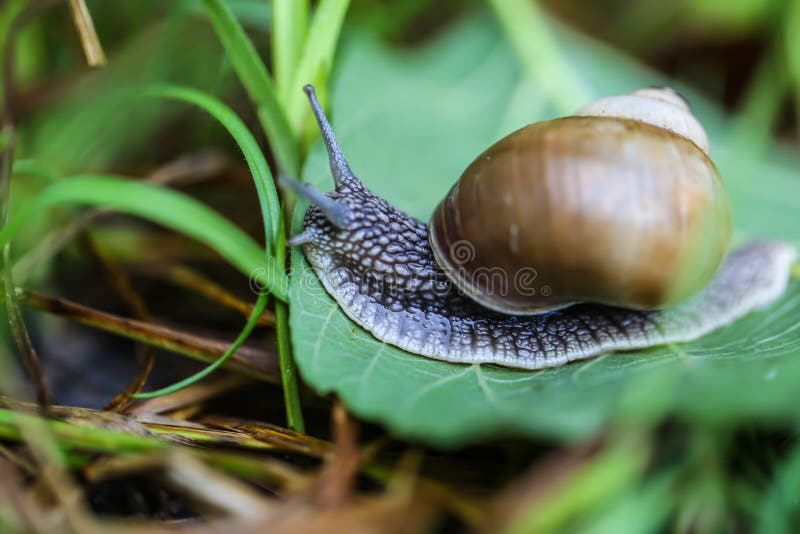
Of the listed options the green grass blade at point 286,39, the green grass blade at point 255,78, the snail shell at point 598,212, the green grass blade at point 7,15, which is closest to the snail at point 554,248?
the snail shell at point 598,212

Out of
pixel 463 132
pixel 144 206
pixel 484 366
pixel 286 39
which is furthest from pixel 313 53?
pixel 484 366

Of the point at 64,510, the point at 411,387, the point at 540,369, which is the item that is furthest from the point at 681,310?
the point at 64,510

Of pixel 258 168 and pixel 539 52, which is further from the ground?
pixel 539 52

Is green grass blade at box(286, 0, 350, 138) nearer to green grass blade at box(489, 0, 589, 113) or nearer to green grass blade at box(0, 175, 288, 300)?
green grass blade at box(0, 175, 288, 300)

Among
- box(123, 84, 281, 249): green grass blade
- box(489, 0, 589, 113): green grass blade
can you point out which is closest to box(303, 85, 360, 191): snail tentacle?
box(123, 84, 281, 249): green grass blade

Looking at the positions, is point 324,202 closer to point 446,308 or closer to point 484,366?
point 446,308

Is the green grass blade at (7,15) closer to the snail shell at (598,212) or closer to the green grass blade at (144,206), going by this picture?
the green grass blade at (144,206)
